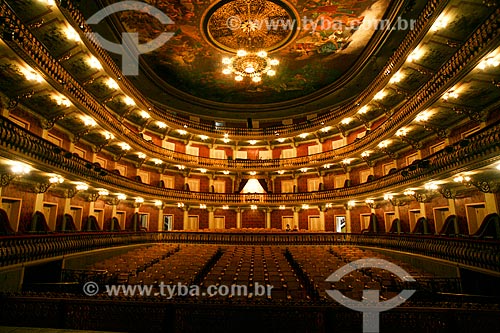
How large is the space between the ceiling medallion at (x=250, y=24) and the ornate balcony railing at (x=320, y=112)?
271 inches

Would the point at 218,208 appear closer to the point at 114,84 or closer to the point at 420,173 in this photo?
the point at 114,84

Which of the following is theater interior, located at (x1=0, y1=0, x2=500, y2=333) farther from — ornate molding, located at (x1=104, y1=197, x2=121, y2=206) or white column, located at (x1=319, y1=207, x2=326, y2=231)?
white column, located at (x1=319, y1=207, x2=326, y2=231)

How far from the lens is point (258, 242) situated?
19906 mm

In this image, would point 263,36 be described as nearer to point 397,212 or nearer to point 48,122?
point 48,122

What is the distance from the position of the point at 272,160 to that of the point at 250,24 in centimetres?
1332

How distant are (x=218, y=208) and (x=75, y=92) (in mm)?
17231

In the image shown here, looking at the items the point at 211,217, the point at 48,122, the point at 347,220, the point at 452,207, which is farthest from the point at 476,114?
the point at 48,122

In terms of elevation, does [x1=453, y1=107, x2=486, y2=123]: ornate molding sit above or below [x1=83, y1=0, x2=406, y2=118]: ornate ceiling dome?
below

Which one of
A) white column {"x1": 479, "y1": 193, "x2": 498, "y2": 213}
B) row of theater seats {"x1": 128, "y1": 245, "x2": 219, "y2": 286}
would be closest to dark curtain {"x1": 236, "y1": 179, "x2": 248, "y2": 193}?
row of theater seats {"x1": 128, "y1": 245, "x2": 219, "y2": 286}

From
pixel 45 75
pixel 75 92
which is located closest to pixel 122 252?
pixel 75 92

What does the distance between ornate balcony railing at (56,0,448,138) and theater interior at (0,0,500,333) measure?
0.47 feet

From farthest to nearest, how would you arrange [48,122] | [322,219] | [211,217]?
[211,217] → [322,219] → [48,122]

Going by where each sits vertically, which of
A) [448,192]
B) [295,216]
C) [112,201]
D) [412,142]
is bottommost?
[295,216]

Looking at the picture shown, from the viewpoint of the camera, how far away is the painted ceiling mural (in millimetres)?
17047
